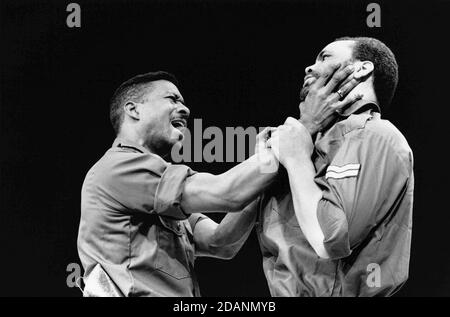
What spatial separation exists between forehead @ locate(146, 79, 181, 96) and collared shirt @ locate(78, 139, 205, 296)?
0.26m

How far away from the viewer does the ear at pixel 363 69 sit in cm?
259

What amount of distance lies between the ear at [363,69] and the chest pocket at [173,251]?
2.60 ft

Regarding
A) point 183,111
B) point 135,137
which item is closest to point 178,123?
point 183,111

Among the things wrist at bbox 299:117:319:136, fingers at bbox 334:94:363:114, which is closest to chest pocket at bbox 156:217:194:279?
wrist at bbox 299:117:319:136

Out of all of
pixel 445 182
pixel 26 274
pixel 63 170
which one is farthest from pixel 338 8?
pixel 26 274

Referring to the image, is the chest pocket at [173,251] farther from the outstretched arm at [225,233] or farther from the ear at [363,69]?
the ear at [363,69]

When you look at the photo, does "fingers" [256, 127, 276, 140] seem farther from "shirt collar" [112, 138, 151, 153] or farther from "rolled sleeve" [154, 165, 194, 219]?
"shirt collar" [112, 138, 151, 153]

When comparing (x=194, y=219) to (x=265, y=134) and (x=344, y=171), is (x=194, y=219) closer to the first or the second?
(x=265, y=134)

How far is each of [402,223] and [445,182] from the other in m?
0.89

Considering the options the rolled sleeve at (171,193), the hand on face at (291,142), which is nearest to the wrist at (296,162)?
the hand on face at (291,142)

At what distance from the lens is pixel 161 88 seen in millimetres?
2949

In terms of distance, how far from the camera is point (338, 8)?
122 inches

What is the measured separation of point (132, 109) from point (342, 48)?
2.58ft

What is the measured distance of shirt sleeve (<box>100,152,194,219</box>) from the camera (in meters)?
2.58
